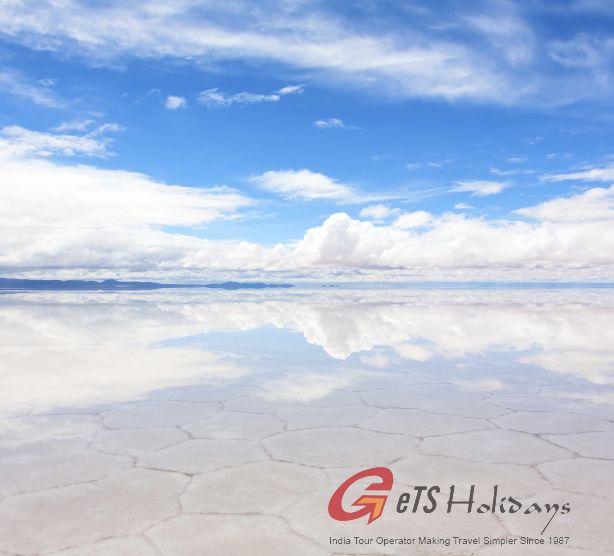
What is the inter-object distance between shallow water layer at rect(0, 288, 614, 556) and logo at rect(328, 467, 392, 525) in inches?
1.3

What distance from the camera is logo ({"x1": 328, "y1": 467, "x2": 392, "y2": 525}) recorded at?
6.46 ft

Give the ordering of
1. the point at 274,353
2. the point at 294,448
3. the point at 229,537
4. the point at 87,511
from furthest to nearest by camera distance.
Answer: the point at 274,353
the point at 294,448
the point at 87,511
the point at 229,537

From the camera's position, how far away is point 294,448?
2.67 metres

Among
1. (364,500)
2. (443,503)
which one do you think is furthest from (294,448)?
(443,503)

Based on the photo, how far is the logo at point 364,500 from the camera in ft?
6.46

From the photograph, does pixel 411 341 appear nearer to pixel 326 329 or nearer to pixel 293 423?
pixel 326 329

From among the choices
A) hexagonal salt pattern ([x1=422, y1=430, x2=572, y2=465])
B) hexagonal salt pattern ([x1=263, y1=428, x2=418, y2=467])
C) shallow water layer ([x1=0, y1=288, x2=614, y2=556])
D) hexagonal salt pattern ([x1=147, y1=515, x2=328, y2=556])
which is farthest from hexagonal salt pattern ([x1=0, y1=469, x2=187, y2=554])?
hexagonal salt pattern ([x1=422, y1=430, x2=572, y2=465])

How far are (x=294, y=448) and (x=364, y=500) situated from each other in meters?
0.66

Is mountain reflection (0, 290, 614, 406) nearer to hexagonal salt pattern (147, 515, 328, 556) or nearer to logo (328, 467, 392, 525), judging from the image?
logo (328, 467, 392, 525)

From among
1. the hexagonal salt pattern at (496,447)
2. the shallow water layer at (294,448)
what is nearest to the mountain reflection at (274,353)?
the shallow water layer at (294,448)

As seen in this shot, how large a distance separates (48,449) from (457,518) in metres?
2.02

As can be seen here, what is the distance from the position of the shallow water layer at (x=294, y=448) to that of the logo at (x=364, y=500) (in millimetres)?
33

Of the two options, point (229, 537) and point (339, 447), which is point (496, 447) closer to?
point (339, 447)

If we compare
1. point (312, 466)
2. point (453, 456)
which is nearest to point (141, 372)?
point (312, 466)
